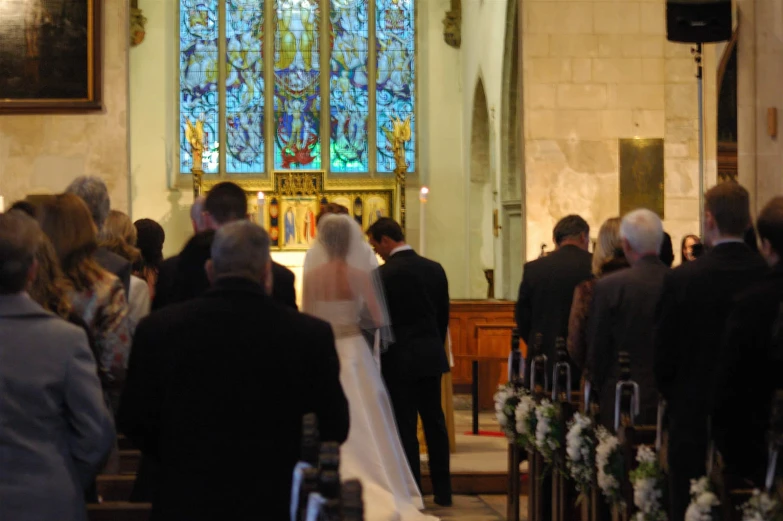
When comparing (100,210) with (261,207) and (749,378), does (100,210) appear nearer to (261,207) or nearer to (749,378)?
(749,378)

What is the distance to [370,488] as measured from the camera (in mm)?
5918

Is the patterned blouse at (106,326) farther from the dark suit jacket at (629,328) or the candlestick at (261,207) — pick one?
the candlestick at (261,207)

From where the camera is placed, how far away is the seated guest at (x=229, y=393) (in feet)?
9.49

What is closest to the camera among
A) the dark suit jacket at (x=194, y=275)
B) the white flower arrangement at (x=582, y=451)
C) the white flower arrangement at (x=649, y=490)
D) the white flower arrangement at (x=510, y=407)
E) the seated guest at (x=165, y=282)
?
the white flower arrangement at (x=649, y=490)

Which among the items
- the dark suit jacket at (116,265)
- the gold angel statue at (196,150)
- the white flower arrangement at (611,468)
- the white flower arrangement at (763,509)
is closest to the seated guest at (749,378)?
the white flower arrangement at (763,509)

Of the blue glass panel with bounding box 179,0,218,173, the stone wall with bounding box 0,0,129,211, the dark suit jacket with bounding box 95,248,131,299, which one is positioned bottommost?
the dark suit jacket with bounding box 95,248,131,299

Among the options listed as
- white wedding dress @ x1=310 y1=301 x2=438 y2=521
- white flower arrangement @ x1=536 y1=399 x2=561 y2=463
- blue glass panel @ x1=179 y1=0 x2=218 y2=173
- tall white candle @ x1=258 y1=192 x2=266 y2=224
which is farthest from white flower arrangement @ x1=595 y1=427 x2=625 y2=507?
blue glass panel @ x1=179 y1=0 x2=218 y2=173

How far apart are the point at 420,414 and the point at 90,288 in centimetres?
331

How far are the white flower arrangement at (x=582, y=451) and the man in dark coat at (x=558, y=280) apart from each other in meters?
1.40

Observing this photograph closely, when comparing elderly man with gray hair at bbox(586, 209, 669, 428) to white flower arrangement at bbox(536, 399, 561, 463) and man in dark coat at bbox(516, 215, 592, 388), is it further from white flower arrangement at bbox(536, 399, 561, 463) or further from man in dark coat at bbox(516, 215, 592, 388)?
man in dark coat at bbox(516, 215, 592, 388)

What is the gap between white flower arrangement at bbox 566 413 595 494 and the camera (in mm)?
4773

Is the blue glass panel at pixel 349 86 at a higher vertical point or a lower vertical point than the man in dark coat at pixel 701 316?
higher

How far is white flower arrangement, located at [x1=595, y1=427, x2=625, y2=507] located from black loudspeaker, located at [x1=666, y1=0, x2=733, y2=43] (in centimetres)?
477

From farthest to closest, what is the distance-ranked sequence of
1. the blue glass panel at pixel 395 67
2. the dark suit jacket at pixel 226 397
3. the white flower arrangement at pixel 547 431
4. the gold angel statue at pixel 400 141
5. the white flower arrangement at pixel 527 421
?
the blue glass panel at pixel 395 67 < the gold angel statue at pixel 400 141 < the white flower arrangement at pixel 527 421 < the white flower arrangement at pixel 547 431 < the dark suit jacket at pixel 226 397
